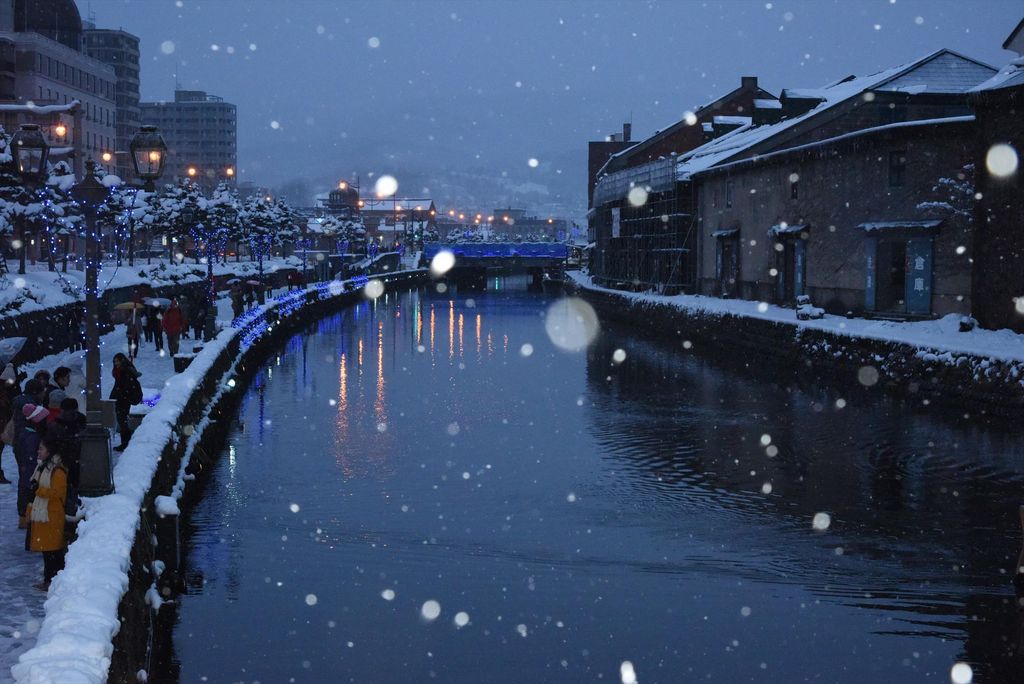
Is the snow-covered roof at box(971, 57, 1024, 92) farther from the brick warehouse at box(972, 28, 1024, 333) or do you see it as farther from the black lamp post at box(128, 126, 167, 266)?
the black lamp post at box(128, 126, 167, 266)

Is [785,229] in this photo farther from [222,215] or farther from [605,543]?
[222,215]

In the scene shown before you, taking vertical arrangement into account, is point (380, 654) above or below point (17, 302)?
below

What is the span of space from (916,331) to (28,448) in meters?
26.9

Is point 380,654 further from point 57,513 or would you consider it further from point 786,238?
point 786,238

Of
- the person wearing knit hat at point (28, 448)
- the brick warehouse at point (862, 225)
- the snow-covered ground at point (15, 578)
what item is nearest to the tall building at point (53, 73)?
the brick warehouse at point (862, 225)

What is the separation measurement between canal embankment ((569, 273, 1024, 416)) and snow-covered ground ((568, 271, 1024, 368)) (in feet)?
0.08

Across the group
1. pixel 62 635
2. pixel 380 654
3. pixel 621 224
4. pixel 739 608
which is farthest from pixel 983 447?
pixel 621 224

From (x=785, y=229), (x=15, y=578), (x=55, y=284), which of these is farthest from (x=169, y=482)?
(x=785, y=229)

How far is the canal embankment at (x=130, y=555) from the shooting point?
25.3ft

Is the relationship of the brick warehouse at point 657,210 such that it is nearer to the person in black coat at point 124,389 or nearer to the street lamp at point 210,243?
the street lamp at point 210,243

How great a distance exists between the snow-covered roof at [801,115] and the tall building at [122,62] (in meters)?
125

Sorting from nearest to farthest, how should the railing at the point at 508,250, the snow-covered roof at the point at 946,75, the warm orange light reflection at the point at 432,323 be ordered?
the snow-covered roof at the point at 946,75 → the warm orange light reflection at the point at 432,323 → the railing at the point at 508,250

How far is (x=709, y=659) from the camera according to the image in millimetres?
11914

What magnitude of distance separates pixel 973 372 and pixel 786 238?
21.2m
